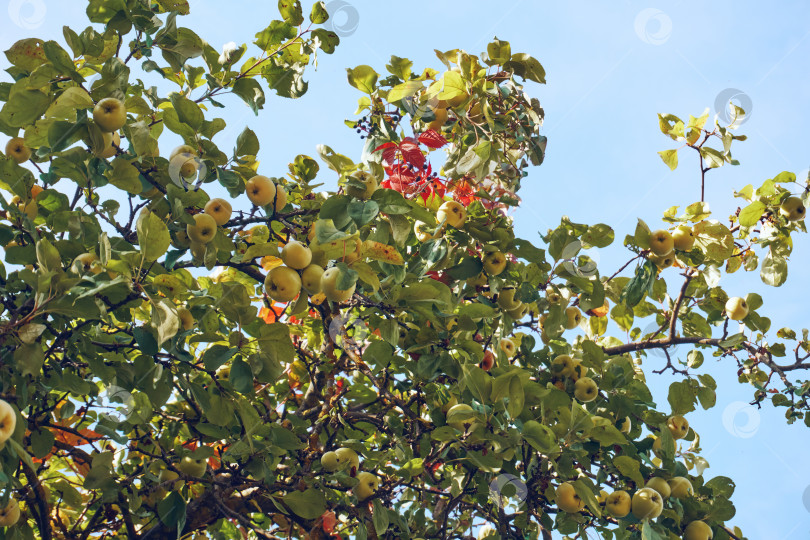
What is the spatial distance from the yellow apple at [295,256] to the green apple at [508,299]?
118 centimetres

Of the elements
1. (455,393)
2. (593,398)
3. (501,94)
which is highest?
(501,94)

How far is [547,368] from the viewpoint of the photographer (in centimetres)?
350

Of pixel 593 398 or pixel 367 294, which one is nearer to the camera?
pixel 367 294

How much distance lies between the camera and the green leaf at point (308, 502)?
300 cm

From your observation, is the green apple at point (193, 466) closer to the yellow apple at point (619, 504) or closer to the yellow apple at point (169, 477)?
the yellow apple at point (169, 477)

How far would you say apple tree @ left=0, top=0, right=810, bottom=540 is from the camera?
99.0 inches

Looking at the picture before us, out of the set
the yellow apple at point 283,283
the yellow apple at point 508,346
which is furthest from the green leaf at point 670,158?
the yellow apple at point 283,283

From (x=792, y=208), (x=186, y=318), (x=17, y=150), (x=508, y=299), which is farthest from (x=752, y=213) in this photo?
(x=17, y=150)

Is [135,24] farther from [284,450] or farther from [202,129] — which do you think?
[284,450]

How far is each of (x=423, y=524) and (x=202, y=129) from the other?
2312mm

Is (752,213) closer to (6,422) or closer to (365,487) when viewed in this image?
(365,487)

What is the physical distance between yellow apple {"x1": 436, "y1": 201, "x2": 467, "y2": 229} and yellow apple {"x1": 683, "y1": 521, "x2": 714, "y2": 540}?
1.73 meters

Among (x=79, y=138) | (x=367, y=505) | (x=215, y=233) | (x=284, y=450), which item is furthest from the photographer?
(x=367, y=505)

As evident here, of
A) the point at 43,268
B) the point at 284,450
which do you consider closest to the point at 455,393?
the point at 284,450
